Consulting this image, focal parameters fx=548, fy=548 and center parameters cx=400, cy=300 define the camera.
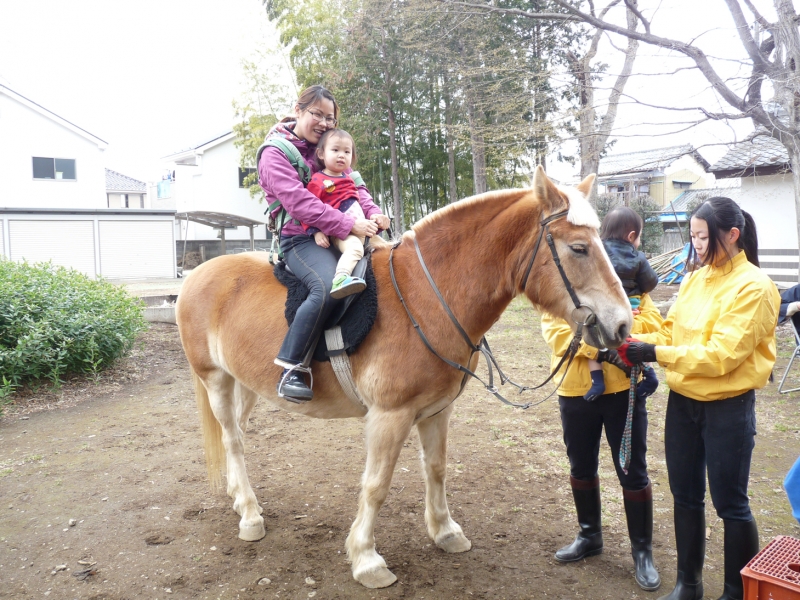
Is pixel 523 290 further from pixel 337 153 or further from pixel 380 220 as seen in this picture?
pixel 337 153

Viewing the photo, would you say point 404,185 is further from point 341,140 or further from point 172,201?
point 172,201

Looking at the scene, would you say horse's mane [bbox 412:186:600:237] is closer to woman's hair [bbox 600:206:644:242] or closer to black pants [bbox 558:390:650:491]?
woman's hair [bbox 600:206:644:242]

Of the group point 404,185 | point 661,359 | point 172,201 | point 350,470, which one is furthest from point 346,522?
point 172,201

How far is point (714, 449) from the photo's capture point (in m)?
2.51

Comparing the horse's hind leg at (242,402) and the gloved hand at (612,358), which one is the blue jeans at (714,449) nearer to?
the gloved hand at (612,358)

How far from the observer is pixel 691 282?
2742mm

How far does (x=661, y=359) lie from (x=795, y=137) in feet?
27.5

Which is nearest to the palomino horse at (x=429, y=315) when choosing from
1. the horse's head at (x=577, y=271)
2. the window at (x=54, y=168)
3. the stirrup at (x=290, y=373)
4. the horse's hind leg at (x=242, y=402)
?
the horse's head at (x=577, y=271)

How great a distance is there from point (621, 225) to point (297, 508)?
9.43ft

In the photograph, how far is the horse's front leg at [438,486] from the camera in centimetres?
334

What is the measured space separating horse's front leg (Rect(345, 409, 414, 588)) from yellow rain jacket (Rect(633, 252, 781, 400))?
4.40 ft

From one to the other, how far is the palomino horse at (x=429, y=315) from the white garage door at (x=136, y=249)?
22.4m

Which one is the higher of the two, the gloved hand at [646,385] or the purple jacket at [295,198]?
the purple jacket at [295,198]

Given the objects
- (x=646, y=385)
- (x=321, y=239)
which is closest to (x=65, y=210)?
(x=321, y=239)
